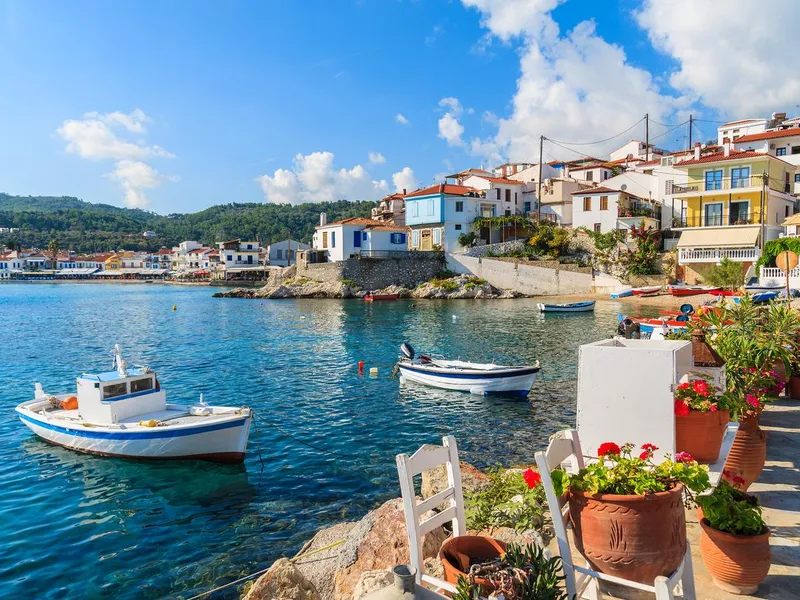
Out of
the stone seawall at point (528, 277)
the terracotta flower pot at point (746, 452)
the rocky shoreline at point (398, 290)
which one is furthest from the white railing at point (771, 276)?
the terracotta flower pot at point (746, 452)

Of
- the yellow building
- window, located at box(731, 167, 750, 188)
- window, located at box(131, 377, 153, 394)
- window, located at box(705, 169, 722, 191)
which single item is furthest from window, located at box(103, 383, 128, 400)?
window, located at box(731, 167, 750, 188)

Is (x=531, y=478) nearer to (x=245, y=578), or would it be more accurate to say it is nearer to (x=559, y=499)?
(x=559, y=499)

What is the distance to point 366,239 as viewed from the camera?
210ft

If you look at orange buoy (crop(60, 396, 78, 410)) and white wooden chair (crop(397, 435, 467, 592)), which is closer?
white wooden chair (crop(397, 435, 467, 592))

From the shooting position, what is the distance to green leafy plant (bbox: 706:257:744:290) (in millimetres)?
41250

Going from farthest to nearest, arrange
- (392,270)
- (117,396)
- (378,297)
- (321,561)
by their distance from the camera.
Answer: (392,270) < (378,297) < (117,396) < (321,561)

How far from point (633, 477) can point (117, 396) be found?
13918 millimetres

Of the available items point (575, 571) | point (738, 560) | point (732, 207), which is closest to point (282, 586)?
point (575, 571)

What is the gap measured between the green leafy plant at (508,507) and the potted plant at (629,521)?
4.73 feet

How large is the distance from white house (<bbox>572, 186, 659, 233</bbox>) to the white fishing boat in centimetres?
4914

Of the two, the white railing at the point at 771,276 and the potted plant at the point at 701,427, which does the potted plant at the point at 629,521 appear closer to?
the potted plant at the point at 701,427

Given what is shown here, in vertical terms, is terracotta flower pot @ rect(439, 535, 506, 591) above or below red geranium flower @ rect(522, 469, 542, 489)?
below

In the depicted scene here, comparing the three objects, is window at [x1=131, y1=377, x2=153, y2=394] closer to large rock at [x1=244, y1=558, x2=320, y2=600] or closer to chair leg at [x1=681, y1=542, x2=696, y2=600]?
large rock at [x1=244, y1=558, x2=320, y2=600]

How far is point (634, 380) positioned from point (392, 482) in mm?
8274
